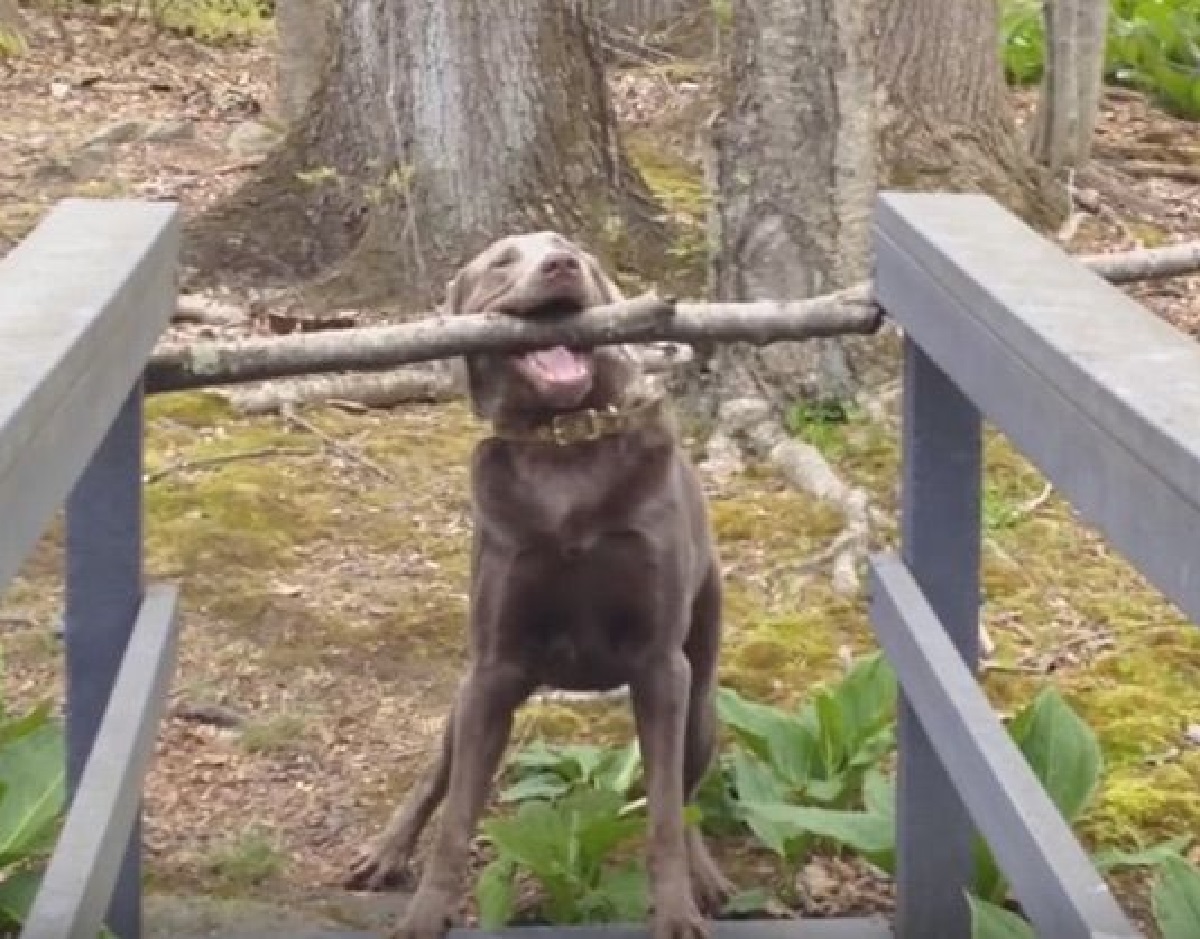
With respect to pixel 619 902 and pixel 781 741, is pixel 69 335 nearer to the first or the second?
pixel 619 902

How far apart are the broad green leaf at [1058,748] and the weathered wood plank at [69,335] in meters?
1.53

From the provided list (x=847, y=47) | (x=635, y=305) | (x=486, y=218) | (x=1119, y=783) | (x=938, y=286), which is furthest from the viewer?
(x=486, y=218)

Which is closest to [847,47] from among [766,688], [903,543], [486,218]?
[486,218]

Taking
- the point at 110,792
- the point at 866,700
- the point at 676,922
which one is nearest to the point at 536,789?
the point at 866,700

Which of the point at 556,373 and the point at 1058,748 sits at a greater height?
the point at 556,373

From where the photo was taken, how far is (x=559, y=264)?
353 cm

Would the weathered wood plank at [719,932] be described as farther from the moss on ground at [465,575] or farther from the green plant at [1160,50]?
the green plant at [1160,50]

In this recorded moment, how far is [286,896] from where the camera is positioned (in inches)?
163

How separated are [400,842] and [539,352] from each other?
3.24ft

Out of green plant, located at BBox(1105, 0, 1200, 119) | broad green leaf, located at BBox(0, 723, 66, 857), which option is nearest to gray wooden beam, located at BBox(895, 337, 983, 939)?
broad green leaf, located at BBox(0, 723, 66, 857)

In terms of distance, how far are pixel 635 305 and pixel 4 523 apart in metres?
1.59

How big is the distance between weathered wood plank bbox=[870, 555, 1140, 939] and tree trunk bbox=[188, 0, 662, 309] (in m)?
3.74

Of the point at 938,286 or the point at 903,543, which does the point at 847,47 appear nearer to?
the point at 903,543

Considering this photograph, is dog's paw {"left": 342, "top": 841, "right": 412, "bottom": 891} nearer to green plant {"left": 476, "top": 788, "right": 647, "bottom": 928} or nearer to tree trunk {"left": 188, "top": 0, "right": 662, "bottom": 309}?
green plant {"left": 476, "top": 788, "right": 647, "bottom": 928}
